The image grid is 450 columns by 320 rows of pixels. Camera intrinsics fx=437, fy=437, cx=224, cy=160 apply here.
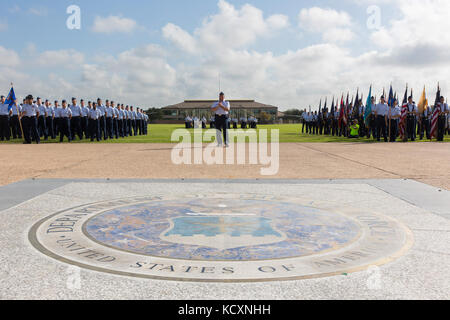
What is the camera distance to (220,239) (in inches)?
154

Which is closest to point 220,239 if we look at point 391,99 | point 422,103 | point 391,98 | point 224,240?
point 224,240

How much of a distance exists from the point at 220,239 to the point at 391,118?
21.0m

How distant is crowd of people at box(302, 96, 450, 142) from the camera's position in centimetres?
2261

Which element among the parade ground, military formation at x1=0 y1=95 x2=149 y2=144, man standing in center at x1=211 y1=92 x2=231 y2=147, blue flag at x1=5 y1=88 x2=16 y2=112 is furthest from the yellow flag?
blue flag at x1=5 y1=88 x2=16 y2=112

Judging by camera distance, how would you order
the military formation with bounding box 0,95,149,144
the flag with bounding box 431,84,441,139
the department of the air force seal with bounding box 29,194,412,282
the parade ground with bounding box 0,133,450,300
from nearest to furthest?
the parade ground with bounding box 0,133,450,300, the department of the air force seal with bounding box 29,194,412,282, the military formation with bounding box 0,95,149,144, the flag with bounding box 431,84,441,139

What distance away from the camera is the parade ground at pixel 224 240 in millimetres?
2857

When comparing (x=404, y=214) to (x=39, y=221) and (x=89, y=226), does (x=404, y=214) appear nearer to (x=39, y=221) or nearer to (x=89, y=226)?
(x=89, y=226)

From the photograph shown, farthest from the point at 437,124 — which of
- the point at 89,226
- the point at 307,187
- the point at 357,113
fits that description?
the point at 89,226

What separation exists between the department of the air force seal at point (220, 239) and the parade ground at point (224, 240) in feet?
0.04

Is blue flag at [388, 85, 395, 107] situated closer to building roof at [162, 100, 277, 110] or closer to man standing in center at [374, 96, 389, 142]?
man standing in center at [374, 96, 389, 142]

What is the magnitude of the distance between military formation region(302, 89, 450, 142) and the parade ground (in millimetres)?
15924

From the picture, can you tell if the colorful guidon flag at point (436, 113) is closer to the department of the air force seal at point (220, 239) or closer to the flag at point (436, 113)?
the flag at point (436, 113)

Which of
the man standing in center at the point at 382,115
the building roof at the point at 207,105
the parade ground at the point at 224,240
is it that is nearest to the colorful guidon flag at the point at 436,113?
the man standing in center at the point at 382,115
